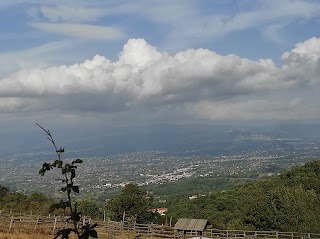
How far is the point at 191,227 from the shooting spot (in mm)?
37844

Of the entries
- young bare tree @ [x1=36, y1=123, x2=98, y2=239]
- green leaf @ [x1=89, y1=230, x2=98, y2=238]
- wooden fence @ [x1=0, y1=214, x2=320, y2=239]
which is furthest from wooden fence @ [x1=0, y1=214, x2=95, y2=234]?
green leaf @ [x1=89, y1=230, x2=98, y2=238]

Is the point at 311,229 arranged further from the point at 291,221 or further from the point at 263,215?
the point at 263,215

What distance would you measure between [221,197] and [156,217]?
27.4 m

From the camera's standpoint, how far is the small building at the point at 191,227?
37500mm

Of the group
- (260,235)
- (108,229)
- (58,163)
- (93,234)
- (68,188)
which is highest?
(58,163)

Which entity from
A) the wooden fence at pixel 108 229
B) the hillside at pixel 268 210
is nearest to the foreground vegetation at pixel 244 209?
the hillside at pixel 268 210

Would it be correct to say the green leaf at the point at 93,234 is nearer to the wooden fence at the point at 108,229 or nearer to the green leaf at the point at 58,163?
the green leaf at the point at 58,163

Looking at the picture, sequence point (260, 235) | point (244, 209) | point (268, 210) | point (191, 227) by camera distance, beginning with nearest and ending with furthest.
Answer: point (260, 235) → point (191, 227) → point (268, 210) → point (244, 209)

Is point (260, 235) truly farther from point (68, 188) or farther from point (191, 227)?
point (68, 188)

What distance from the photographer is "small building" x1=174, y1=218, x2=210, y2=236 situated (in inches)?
1476

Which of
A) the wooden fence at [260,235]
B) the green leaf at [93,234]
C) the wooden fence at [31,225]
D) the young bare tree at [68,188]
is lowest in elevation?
the wooden fence at [260,235]

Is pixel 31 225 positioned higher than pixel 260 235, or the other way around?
pixel 31 225

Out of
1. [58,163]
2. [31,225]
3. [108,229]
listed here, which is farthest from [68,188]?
[108,229]

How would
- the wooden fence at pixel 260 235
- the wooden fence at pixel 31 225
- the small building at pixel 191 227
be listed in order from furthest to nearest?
the small building at pixel 191 227
the wooden fence at pixel 260 235
the wooden fence at pixel 31 225
